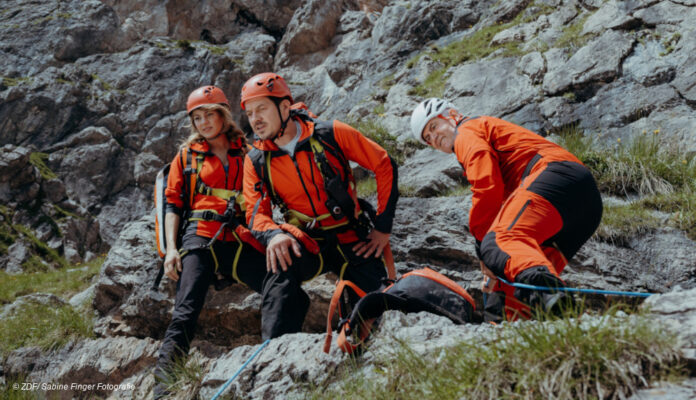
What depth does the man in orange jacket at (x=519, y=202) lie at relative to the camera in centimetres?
343

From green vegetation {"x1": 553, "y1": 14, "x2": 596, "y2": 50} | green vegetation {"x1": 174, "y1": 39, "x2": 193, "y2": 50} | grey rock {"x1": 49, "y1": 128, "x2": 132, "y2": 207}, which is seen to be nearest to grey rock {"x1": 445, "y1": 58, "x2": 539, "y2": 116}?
green vegetation {"x1": 553, "y1": 14, "x2": 596, "y2": 50}

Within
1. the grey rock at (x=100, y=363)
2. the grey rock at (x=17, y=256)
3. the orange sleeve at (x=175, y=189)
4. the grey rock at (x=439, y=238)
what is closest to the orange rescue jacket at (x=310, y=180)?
the orange sleeve at (x=175, y=189)

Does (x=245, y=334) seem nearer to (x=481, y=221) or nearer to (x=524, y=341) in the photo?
(x=481, y=221)

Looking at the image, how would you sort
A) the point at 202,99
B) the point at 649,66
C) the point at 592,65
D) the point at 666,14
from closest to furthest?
the point at 202,99, the point at 649,66, the point at 592,65, the point at 666,14

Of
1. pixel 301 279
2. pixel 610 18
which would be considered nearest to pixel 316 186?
pixel 301 279

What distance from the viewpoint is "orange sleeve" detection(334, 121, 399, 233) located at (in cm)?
500

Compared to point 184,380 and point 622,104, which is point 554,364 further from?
point 622,104

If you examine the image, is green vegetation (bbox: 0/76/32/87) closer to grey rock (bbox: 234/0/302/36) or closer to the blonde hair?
grey rock (bbox: 234/0/302/36)

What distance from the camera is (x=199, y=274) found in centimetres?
528

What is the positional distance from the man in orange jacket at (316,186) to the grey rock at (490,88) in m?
6.21

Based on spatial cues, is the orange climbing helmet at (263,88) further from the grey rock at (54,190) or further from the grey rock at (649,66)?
the grey rock at (54,190)

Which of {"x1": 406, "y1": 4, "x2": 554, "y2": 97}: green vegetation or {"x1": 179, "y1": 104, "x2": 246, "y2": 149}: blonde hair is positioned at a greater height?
{"x1": 179, "y1": 104, "x2": 246, "y2": 149}: blonde hair

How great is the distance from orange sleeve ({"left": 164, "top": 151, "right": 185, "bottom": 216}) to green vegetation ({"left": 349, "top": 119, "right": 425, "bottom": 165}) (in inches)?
192

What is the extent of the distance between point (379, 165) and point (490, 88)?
24.3 ft
